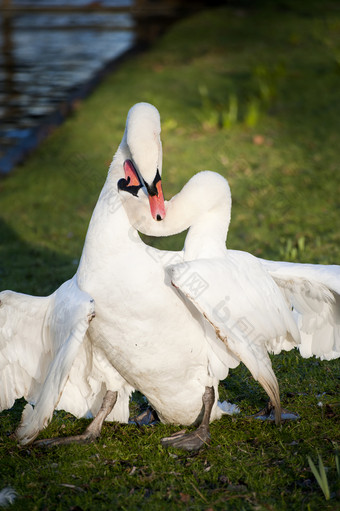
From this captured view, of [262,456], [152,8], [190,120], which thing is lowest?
[152,8]

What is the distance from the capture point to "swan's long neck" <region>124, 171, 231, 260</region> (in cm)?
375

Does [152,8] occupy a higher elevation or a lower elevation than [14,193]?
lower

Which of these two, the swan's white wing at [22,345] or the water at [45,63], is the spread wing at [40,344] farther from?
the water at [45,63]

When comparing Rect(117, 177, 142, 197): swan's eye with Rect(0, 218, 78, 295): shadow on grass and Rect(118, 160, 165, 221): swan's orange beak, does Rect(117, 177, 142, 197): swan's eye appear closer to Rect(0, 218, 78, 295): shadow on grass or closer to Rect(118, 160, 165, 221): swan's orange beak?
Rect(118, 160, 165, 221): swan's orange beak

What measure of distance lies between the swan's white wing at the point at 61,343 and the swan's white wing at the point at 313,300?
3.50 feet

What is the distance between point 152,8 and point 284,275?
2443cm

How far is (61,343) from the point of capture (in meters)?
3.76

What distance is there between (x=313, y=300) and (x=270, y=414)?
0.75 m

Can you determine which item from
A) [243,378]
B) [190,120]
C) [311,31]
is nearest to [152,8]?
[311,31]

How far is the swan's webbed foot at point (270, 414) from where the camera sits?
13.8 feet

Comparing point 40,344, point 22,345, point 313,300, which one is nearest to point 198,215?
point 313,300

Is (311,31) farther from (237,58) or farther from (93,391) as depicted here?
(93,391)

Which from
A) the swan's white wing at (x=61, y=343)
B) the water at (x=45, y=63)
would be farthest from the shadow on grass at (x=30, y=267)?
the water at (x=45, y=63)

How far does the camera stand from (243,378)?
487cm
